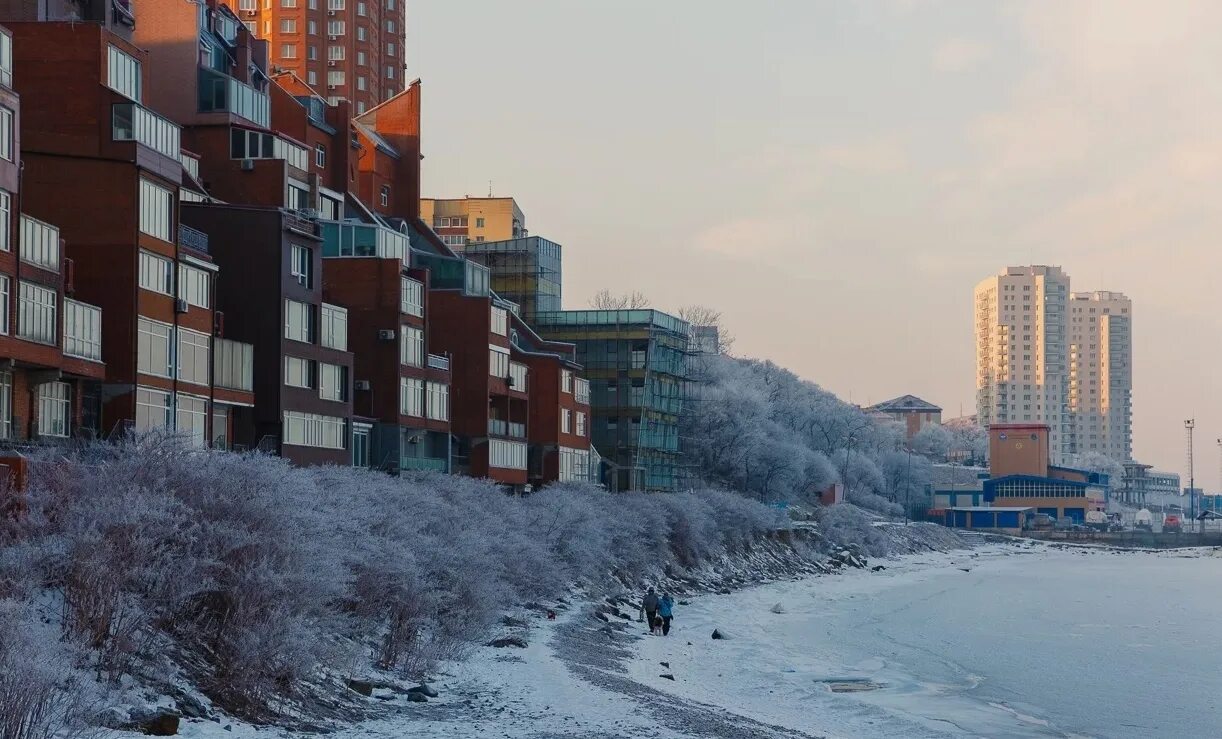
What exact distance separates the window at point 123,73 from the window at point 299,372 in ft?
46.3

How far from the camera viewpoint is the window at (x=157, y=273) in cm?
5053

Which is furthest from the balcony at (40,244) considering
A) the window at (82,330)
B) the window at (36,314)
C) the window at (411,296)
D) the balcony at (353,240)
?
the balcony at (353,240)

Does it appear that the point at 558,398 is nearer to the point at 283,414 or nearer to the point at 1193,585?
the point at 283,414

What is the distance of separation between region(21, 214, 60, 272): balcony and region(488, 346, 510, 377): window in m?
42.5

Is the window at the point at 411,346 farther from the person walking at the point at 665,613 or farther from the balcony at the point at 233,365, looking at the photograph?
the person walking at the point at 665,613

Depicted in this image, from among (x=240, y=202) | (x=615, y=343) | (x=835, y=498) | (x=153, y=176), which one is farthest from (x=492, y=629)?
(x=835, y=498)

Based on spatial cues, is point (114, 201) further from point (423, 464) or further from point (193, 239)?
point (423, 464)

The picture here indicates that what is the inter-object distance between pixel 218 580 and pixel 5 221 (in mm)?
16807

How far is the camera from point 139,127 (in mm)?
50719

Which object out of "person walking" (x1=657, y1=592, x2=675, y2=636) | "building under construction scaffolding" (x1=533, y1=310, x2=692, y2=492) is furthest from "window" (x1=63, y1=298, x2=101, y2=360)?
"building under construction scaffolding" (x1=533, y1=310, x2=692, y2=492)

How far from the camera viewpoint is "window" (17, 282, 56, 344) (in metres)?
43.2

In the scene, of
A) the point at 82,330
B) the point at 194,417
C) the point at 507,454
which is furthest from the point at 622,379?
the point at 82,330

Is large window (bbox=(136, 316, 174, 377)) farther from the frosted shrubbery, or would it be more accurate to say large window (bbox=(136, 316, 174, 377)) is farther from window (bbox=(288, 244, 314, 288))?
window (bbox=(288, 244, 314, 288))

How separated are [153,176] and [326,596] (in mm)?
24188
